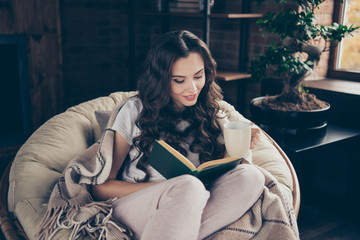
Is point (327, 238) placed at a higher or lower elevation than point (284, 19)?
lower

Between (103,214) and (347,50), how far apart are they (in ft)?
6.32

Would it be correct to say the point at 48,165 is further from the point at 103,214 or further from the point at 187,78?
the point at 187,78

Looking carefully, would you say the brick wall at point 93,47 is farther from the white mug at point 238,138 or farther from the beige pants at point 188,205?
the white mug at point 238,138

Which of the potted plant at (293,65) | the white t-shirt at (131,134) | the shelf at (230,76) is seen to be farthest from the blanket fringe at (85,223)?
the shelf at (230,76)

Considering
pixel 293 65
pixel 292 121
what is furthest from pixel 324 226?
pixel 293 65

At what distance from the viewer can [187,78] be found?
1.45 metres

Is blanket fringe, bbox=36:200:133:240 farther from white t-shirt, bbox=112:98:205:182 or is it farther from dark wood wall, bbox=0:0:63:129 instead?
dark wood wall, bbox=0:0:63:129

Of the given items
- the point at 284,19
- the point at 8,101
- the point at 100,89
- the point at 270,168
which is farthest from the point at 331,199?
the point at 8,101

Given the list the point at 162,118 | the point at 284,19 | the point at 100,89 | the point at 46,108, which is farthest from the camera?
the point at 100,89

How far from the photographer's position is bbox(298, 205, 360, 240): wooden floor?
6.93ft

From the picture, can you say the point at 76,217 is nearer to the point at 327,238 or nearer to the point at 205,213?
the point at 205,213

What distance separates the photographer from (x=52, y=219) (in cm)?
134

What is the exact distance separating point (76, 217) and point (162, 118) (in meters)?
0.48

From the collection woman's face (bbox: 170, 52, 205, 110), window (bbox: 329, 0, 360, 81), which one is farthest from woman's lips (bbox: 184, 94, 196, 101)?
window (bbox: 329, 0, 360, 81)
